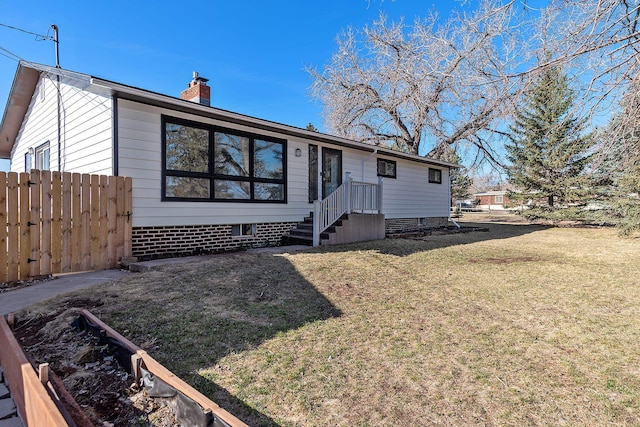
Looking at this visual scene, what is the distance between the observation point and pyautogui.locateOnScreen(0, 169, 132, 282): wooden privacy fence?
5004 mm

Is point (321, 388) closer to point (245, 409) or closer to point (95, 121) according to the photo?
point (245, 409)

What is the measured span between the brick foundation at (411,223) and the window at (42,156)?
33.7 ft

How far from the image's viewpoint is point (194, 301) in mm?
4148

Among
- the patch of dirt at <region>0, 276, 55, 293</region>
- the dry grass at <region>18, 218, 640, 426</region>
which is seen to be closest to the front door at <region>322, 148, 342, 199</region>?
the dry grass at <region>18, 218, 640, 426</region>

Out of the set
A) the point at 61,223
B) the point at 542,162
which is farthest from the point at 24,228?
the point at 542,162

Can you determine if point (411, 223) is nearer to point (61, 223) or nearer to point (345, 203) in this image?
point (345, 203)

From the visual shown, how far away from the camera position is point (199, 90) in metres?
8.45

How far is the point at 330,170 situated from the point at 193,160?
4.56 metres

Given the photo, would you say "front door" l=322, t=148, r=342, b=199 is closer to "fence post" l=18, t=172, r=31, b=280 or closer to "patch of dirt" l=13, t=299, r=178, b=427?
"fence post" l=18, t=172, r=31, b=280

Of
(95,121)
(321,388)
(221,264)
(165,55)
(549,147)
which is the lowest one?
(321,388)

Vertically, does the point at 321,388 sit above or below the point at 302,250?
below

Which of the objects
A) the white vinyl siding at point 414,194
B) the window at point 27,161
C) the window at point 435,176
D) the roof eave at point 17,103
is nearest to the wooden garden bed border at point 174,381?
the roof eave at point 17,103

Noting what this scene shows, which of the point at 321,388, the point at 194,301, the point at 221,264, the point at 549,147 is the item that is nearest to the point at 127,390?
the point at 321,388

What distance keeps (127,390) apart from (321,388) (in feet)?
4.40
